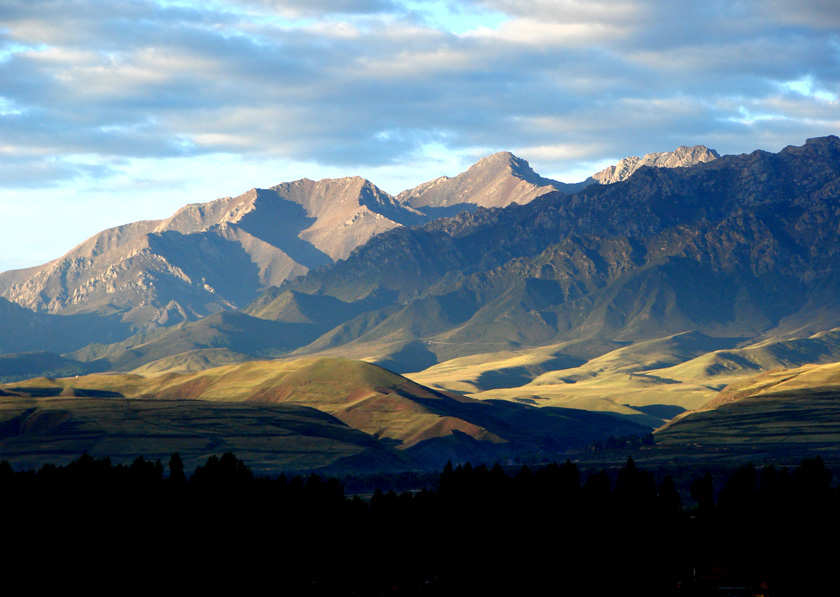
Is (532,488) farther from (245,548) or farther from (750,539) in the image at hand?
(245,548)

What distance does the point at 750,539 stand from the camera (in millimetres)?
195625

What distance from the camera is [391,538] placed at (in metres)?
189

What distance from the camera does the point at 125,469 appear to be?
189750 millimetres

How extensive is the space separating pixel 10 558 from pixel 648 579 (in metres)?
93.1

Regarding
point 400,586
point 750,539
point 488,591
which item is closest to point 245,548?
point 400,586

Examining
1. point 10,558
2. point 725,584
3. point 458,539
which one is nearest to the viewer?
point 10,558

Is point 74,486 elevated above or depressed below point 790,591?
above

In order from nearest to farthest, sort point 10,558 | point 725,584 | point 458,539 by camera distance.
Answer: point 10,558
point 725,584
point 458,539

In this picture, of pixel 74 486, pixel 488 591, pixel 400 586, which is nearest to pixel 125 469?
pixel 74 486

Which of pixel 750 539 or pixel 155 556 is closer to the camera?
pixel 155 556

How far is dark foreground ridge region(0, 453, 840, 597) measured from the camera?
168 m

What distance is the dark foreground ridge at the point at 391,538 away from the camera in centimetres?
16812

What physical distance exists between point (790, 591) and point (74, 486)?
107533 mm

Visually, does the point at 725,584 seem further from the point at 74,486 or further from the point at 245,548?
the point at 74,486
